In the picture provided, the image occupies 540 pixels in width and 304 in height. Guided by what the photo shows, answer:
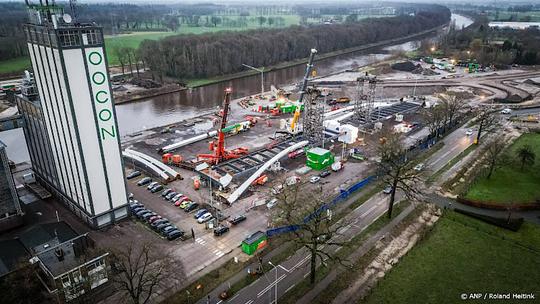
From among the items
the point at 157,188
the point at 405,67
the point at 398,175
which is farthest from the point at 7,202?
the point at 405,67

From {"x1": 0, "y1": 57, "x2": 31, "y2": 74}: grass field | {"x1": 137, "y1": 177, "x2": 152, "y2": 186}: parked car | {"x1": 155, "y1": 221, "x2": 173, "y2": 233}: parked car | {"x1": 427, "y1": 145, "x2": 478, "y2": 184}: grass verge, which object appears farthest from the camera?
{"x1": 0, "y1": 57, "x2": 31, "y2": 74}: grass field

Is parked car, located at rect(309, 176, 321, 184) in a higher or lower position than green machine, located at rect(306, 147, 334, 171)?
lower

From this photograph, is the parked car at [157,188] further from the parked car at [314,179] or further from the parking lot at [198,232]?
the parked car at [314,179]

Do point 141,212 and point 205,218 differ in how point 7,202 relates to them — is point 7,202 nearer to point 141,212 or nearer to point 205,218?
point 141,212

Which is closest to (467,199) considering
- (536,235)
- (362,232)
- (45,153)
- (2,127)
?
(536,235)

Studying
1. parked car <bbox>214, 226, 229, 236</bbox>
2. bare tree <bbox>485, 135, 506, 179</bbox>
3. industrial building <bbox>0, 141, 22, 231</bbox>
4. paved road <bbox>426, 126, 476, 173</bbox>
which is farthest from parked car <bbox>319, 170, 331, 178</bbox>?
industrial building <bbox>0, 141, 22, 231</bbox>

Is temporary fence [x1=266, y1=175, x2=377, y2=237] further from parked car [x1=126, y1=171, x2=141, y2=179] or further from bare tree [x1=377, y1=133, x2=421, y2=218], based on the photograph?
parked car [x1=126, y1=171, x2=141, y2=179]
